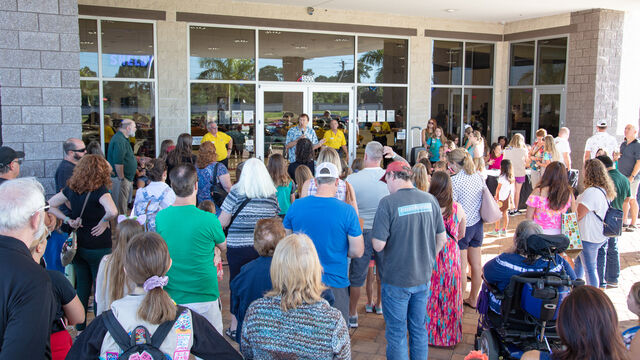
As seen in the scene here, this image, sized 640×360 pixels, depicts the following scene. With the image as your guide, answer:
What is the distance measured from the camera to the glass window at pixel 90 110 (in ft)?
34.6

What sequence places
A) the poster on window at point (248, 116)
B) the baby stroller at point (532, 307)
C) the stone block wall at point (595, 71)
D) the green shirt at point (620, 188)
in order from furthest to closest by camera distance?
1. the stone block wall at point (595, 71)
2. the poster on window at point (248, 116)
3. the green shirt at point (620, 188)
4. the baby stroller at point (532, 307)

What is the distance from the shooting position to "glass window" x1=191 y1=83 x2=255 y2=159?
11.5m

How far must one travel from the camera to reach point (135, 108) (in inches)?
432

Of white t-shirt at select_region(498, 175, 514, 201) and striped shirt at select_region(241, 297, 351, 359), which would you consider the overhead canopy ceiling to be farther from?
striped shirt at select_region(241, 297, 351, 359)

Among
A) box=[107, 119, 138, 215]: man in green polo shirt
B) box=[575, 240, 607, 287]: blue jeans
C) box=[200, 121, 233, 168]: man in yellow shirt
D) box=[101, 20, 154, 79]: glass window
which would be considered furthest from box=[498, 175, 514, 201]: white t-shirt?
box=[101, 20, 154, 79]: glass window

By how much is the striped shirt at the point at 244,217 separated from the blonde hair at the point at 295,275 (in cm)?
186

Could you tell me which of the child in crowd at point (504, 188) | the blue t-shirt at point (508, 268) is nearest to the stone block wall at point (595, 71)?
the child in crowd at point (504, 188)

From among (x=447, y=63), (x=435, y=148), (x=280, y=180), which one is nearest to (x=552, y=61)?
(x=447, y=63)

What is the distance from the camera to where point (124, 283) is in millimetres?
3414

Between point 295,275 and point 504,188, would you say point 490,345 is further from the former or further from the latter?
point 504,188

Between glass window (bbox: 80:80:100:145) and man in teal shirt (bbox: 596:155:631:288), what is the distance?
920 cm

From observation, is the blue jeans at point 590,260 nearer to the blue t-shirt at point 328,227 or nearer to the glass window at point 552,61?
the blue t-shirt at point 328,227

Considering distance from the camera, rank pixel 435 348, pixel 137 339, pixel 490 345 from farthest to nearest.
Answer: pixel 435 348
pixel 490 345
pixel 137 339

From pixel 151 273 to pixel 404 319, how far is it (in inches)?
86.6
